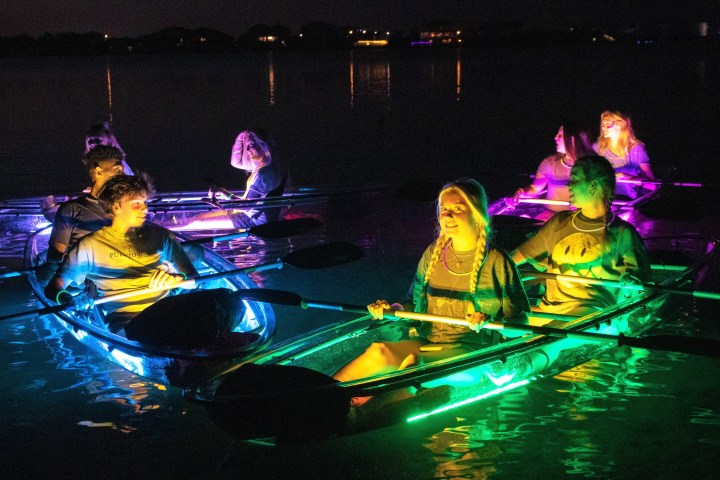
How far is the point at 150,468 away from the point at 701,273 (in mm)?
4672

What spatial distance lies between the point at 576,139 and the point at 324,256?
3168 mm

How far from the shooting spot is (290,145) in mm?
22031

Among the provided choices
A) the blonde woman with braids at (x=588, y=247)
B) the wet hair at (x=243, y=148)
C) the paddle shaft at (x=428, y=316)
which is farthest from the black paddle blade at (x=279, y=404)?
the wet hair at (x=243, y=148)

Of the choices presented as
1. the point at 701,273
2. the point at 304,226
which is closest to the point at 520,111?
the point at 304,226

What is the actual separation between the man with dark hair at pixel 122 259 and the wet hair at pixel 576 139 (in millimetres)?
4777

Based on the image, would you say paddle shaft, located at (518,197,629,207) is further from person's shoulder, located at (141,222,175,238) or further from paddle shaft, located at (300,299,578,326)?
person's shoulder, located at (141,222,175,238)

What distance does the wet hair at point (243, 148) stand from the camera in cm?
1058

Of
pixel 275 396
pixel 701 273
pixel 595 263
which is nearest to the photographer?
pixel 275 396

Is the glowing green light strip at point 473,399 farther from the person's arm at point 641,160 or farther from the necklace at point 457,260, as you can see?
the person's arm at point 641,160

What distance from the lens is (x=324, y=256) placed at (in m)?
8.21

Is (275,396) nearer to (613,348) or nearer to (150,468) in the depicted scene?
(150,468)

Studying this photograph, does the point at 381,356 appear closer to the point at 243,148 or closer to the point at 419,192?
the point at 243,148

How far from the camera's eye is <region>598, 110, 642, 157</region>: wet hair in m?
10.1

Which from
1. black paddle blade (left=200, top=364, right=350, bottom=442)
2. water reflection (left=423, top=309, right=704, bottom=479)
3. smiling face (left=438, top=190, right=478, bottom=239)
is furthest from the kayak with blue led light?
smiling face (left=438, top=190, right=478, bottom=239)
